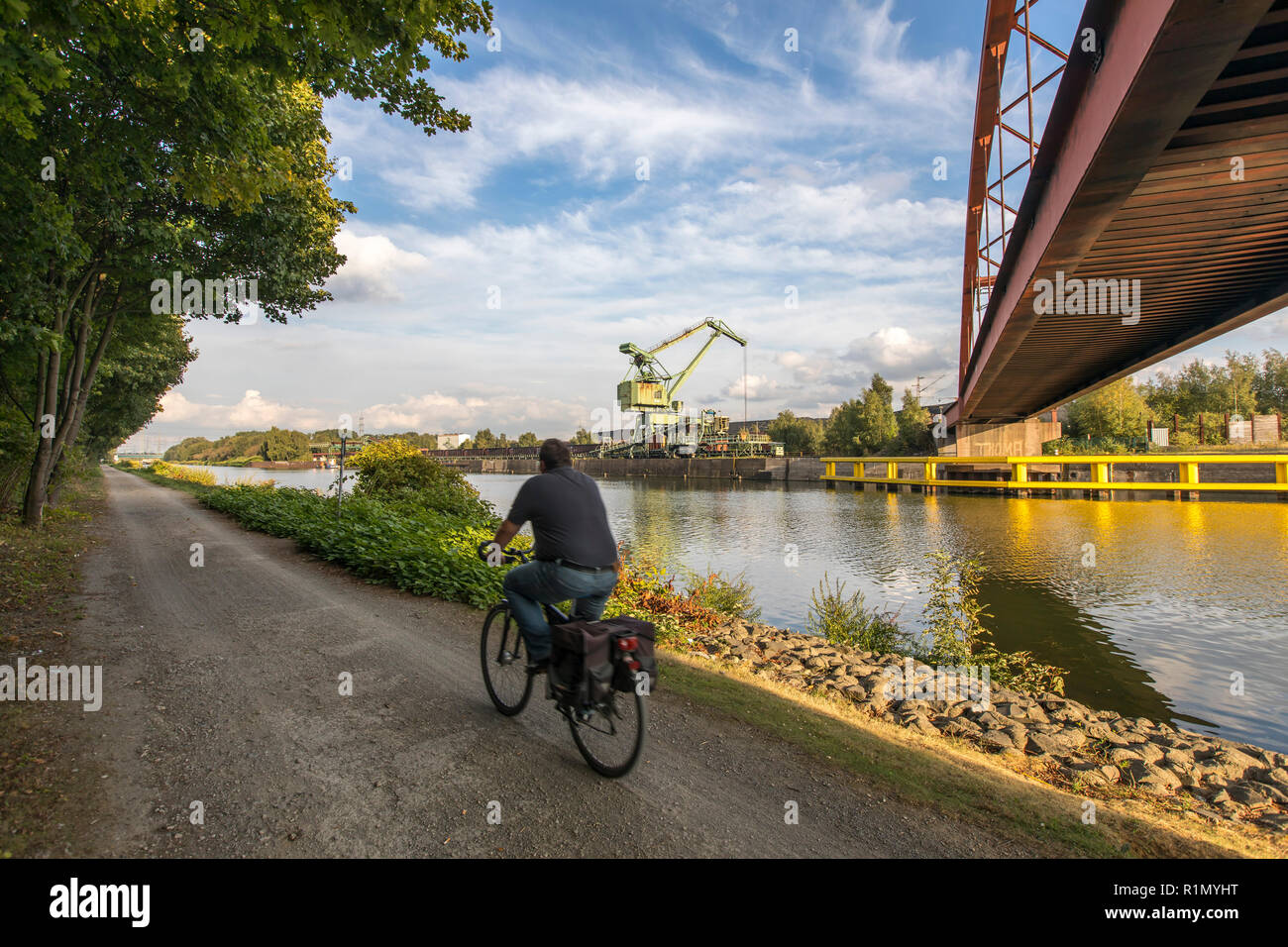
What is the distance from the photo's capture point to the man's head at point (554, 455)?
4340mm

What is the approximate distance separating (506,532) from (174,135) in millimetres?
7249

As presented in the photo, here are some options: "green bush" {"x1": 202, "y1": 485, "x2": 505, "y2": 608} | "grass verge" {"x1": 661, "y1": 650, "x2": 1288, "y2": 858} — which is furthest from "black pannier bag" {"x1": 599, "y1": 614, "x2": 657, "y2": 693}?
"green bush" {"x1": 202, "y1": 485, "x2": 505, "y2": 608}

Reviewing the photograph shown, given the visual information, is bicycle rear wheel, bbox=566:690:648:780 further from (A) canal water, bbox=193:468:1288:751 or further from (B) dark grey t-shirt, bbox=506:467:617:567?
(A) canal water, bbox=193:468:1288:751

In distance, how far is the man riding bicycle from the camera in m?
4.02

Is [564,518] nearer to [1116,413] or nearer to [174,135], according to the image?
[174,135]

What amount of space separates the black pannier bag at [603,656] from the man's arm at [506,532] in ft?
2.46

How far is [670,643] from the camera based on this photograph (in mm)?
7695

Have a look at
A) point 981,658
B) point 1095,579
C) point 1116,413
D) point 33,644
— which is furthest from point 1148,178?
point 1116,413

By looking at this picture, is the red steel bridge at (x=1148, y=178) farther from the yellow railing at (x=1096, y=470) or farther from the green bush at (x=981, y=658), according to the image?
the yellow railing at (x=1096, y=470)

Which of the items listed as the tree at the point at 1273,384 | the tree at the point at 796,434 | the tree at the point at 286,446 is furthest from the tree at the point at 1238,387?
the tree at the point at 286,446

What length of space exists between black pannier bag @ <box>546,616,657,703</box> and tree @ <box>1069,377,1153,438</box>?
61313mm

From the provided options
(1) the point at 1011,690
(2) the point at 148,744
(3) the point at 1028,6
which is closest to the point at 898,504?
(3) the point at 1028,6
